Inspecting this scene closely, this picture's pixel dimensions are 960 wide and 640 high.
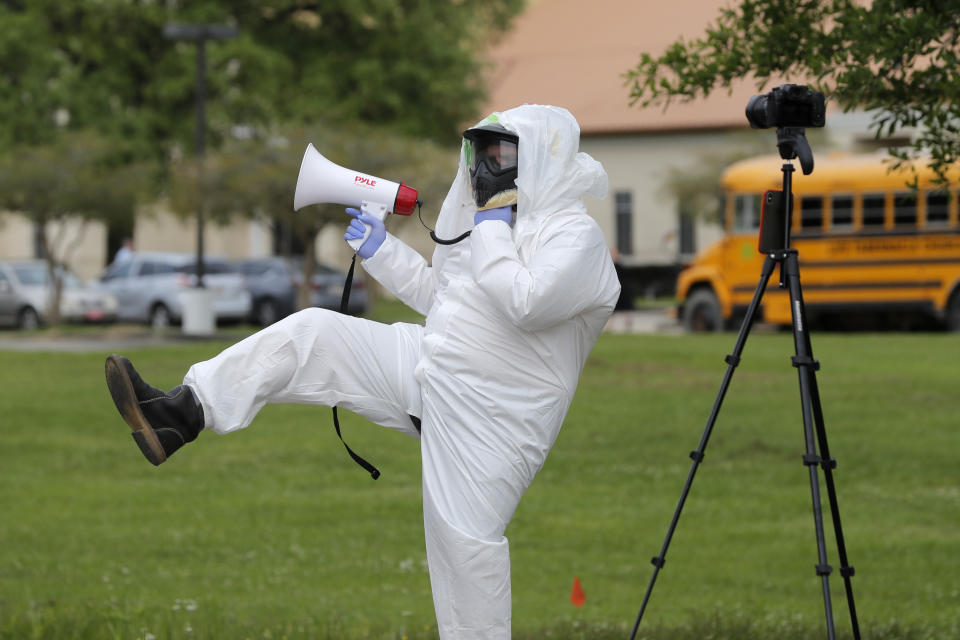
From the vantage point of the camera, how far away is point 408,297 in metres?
4.77

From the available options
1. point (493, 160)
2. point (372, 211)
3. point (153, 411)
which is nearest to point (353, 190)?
point (372, 211)

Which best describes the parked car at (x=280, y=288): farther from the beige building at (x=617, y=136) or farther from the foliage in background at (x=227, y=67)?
the beige building at (x=617, y=136)

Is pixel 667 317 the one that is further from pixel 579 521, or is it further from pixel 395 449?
pixel 579 521

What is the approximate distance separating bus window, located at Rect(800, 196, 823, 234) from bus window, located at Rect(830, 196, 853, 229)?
213 millimetres

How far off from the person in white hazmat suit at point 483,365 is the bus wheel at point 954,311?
22.1m

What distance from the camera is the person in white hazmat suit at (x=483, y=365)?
4.28m

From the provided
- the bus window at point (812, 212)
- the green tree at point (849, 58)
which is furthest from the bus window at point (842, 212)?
Result: the green tree at point (849, 58)

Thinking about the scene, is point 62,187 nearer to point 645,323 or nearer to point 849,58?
point 645,323

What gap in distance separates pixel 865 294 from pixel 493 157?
2214 centimetres

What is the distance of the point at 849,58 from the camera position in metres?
6.91

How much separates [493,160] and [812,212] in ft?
73.0

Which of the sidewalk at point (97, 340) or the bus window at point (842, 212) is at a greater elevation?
the bus window at point (842, 212)

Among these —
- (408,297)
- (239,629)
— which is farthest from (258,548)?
(408,297)

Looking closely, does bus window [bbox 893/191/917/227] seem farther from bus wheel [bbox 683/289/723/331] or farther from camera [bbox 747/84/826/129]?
camera [bbox 747/84/826/129]
